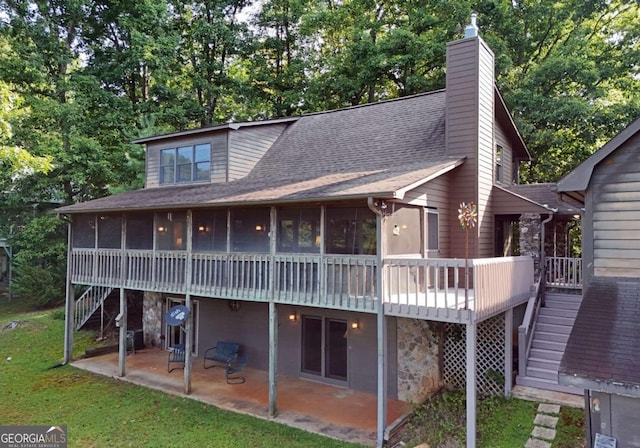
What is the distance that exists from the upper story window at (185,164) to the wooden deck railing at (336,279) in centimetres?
316

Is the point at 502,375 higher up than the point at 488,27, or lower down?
lower down

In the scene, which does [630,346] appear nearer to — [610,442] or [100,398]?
[610,442]

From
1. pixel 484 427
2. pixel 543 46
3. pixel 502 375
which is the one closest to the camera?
pixel 484 427

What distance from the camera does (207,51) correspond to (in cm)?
2444

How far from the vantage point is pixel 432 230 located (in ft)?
30.9

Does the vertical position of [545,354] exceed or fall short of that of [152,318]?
it exceeds it

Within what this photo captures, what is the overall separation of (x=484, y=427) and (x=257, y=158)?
9989 millimetres

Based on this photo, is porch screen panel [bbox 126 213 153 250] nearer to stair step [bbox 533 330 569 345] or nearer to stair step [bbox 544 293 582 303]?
stair step [bbox 533 330 569 345]

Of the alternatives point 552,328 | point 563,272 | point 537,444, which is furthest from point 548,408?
point 563,272

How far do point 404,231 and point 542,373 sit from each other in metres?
4.34

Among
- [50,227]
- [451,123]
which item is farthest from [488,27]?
[50,227]

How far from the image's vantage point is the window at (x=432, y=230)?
9258 mm

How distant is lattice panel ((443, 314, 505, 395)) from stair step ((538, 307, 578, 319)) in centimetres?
201

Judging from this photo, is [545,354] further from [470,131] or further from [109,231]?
[109,231]
